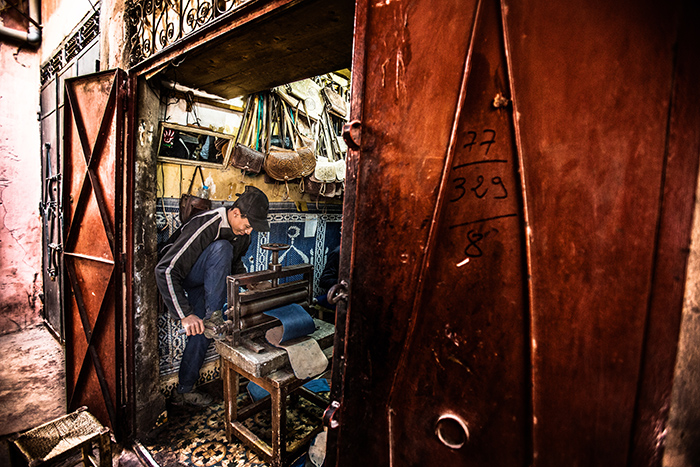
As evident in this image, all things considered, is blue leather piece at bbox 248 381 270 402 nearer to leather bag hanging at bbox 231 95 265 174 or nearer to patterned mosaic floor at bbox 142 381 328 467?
patterned mosaic floor at bbox 142 381 328 467

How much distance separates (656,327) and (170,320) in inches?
153

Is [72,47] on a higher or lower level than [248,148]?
higher

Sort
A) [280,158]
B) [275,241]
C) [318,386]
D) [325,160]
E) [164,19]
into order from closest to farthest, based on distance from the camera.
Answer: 1. [164,19]
2. [318,386]
3. [280,158]
4. [275,241]
5. [325,160]

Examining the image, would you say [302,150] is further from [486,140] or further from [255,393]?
[486,140]

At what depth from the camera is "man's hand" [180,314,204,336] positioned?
2961 millimetres

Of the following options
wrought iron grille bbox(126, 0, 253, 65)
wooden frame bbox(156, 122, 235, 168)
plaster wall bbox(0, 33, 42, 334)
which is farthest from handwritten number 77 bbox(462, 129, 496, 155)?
plaster wall bbox(0, 33, 42, 334)

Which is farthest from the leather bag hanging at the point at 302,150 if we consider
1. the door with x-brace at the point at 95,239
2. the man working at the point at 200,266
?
the door with x-brace at the point at 95,239

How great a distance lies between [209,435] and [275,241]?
7.94ft

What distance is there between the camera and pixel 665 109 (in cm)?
75

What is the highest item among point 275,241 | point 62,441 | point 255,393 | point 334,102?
point 334,102

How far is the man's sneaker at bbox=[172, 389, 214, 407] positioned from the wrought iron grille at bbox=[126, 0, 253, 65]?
342 centimetres

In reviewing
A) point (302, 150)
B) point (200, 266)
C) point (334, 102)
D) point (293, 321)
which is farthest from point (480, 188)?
point (334, 102)

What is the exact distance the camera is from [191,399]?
3494 millimetres

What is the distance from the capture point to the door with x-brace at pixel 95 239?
108 inches
